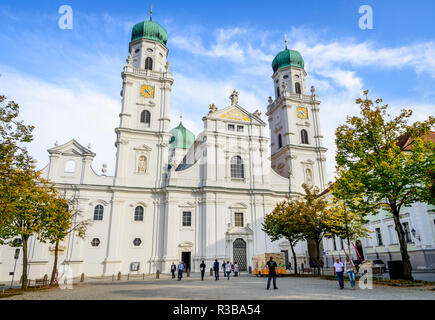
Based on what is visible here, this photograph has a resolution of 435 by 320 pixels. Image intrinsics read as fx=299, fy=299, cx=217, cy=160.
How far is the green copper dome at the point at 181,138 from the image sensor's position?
57.7 meters

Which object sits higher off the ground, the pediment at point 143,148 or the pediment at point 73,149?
the pediment at point 143,148

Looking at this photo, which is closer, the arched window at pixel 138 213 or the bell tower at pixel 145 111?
the arched window at pixel 138 213

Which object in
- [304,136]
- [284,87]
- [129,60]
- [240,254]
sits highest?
[129,60]

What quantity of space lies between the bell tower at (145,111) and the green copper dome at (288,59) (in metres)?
18.5

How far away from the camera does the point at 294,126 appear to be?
44938 millimetres

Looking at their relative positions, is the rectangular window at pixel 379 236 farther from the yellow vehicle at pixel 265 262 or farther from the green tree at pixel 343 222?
the yellow vehicle at pixel 265 262

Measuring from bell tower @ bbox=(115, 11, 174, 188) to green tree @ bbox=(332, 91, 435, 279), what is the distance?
23579mm

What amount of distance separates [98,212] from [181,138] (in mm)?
27200

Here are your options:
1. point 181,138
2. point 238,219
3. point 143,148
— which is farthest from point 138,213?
point 181,138

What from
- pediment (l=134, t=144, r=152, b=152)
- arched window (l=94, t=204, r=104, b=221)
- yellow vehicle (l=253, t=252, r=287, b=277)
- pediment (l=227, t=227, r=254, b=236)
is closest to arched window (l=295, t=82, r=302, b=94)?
pediment (l=227, t=227, r=254, b=236)

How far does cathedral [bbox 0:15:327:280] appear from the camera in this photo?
109 feet

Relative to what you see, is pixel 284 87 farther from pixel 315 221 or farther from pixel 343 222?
pixel 343 222

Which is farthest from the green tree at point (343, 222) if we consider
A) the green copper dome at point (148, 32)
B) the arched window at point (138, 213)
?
the green copper dome at point (148, 32)

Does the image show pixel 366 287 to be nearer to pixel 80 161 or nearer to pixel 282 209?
pixel 282 209
